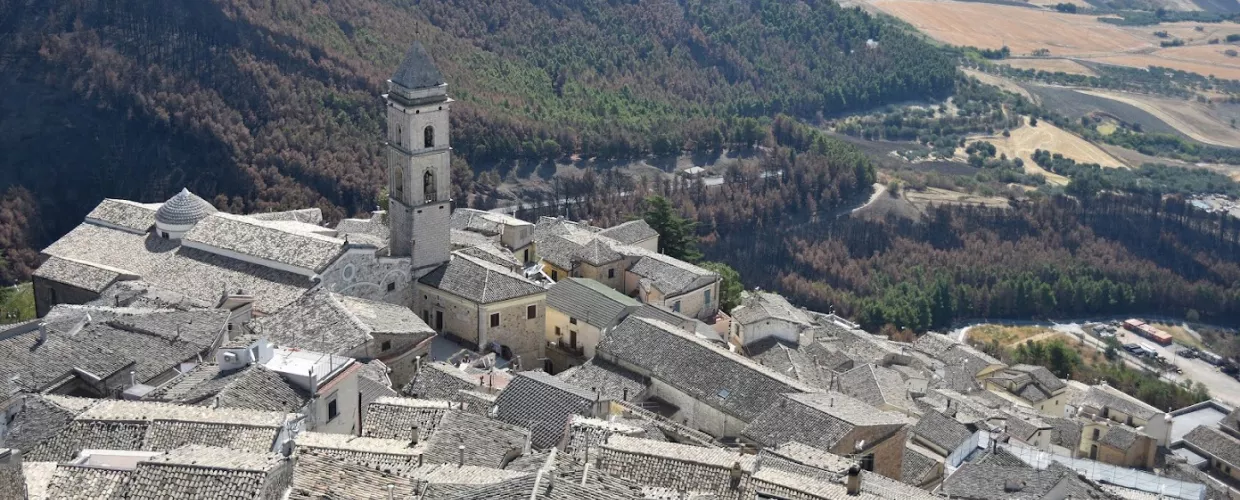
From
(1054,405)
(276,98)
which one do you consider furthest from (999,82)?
(1054,405)

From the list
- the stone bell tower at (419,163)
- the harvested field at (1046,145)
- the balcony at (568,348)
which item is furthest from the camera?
the harvested field at (1046,145)

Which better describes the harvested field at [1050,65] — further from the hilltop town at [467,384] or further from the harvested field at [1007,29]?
the hilltop town at [467,384]

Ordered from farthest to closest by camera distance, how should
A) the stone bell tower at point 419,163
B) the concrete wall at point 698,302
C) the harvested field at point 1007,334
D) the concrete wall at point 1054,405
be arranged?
1. the harvested field at point 1007,334
2. the concrete wall at point 1054,405
3. the concrete wall at point 698,302
4. the stone bell tower at point 419,163

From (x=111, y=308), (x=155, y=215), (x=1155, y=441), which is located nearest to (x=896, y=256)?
(x=1155, y=441)

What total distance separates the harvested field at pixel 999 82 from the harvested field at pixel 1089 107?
1276 millimetres

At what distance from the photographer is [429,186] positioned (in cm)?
4631

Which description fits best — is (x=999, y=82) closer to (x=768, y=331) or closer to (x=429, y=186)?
(x=768, y=331)

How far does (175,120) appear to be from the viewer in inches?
2889

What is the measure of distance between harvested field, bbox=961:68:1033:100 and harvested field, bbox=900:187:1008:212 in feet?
160

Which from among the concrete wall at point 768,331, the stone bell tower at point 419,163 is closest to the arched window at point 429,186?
the stone bell tower at point 419,163

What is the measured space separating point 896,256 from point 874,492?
221ft

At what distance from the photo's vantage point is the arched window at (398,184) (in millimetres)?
46219

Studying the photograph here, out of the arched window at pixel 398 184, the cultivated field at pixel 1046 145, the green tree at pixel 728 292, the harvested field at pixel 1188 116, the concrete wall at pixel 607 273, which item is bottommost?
the harvested field at pixel 1188 116

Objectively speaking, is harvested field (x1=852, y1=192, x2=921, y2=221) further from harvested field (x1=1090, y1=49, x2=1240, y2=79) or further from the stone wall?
harvested field (x1=1090, y1=49, x2=1240, y2=79)
